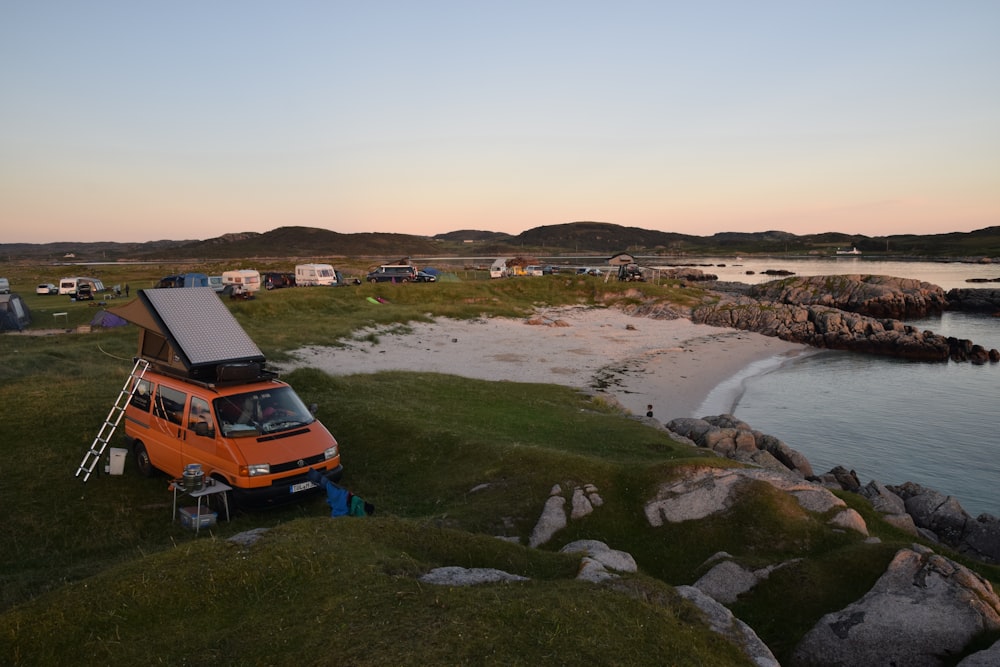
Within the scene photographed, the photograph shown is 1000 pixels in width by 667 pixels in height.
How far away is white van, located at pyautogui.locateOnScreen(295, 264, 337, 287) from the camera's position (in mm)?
67438

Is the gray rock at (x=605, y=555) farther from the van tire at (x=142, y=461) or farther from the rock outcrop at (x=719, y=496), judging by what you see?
the van tire at (x=142, y=461)

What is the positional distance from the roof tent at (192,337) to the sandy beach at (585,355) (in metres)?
14.4

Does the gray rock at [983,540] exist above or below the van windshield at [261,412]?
below

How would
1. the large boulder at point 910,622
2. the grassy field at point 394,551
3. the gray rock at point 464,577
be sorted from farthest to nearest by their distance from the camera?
the large boulder at point 910,622 → the gray rock at point 464,577 → the grassy field at point 394,551

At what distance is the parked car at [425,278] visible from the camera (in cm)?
7433

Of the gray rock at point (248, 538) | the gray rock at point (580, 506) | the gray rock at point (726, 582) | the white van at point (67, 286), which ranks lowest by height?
the gray rock at point (726, 582)

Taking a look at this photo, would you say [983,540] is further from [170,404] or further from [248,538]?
[170,404]

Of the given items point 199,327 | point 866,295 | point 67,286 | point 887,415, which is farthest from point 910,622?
point 866,295

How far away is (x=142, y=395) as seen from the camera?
49.2ft

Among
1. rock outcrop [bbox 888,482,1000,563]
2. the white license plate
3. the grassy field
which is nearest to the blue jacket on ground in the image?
the white license plate

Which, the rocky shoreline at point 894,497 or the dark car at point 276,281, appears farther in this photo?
the dark car at point 276,281

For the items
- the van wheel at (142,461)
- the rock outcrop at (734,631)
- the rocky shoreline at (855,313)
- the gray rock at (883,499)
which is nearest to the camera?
the rock outcrop at (734,631)

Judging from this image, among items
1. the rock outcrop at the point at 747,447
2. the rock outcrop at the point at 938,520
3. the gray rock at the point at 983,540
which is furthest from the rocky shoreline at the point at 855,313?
the gray rock at the point at 983,540

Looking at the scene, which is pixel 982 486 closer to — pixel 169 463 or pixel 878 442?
pixel 878 442
